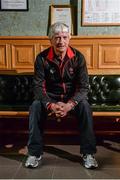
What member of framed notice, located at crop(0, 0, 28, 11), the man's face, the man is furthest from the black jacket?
framed notice, located at crop(0, 0, 28, 11)

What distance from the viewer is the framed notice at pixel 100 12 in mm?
3961

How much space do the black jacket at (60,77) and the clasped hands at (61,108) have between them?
0.41 ft

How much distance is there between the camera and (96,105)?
11.6ft

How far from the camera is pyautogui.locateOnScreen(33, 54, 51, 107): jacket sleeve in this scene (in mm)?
3199

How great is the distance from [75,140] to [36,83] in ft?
3.77

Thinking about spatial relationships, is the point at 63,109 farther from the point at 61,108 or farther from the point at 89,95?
the point at 89,95

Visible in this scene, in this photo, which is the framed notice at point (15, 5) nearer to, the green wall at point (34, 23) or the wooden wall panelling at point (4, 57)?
the green wall at point (34, 23)

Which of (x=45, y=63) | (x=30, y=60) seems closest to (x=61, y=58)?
(x=45, y=63)

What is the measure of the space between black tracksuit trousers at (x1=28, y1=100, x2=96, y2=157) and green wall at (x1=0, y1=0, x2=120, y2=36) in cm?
126

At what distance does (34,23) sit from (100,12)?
2.84ft

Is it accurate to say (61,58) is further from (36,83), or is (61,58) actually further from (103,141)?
(103,141)

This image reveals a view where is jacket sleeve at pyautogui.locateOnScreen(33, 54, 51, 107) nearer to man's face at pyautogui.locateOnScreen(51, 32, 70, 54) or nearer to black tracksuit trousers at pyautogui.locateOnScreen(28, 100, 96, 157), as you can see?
black tracksuit trousers at pyautogui.locateOnScreen(28, 100, 96, 157)

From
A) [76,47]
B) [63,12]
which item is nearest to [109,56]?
[76,47]

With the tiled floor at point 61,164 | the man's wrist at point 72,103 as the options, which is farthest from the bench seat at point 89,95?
the man's wrist at point 72,103
